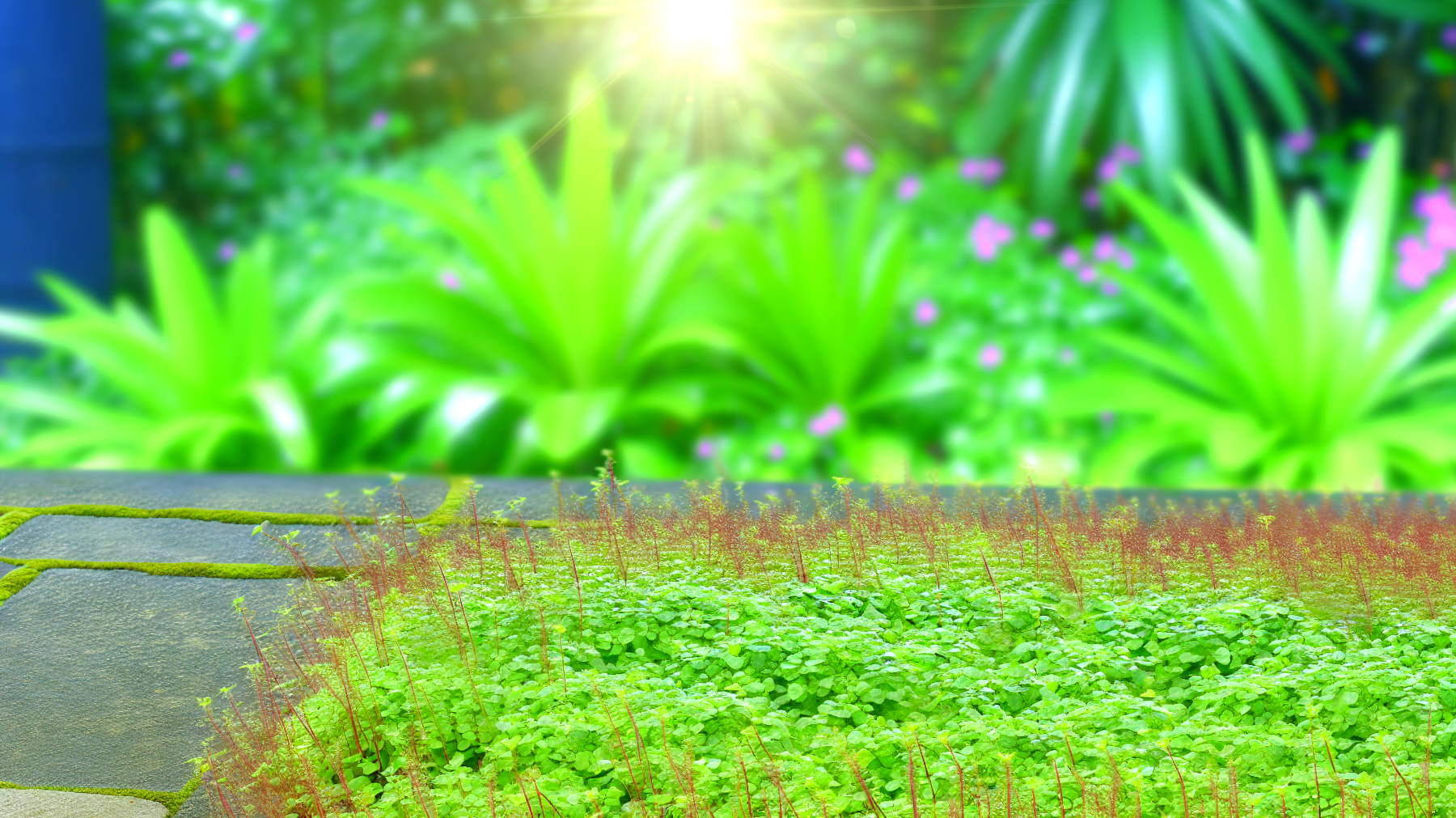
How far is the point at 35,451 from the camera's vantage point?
3127 millimetres

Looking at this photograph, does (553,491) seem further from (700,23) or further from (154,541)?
(700,23)

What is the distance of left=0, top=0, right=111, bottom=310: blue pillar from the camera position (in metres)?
3.55

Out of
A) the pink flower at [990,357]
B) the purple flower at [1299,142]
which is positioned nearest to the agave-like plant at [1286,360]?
the pink flower at [990,357]

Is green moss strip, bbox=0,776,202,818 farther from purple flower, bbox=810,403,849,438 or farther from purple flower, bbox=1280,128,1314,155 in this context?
purple flower, bbox=1280,128,1314,155

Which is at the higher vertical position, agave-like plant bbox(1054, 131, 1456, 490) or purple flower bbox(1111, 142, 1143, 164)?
purple flower bbox(1111, 142, 1143, 164)

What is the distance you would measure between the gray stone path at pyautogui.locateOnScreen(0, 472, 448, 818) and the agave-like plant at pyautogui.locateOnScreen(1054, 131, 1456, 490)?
5.19 feet

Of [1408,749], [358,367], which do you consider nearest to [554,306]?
[358,367]

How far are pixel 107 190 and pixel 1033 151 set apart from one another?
2.92 meters

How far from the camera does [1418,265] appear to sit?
12.1 ft

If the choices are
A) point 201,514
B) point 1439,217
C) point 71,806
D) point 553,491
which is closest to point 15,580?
point 201,514

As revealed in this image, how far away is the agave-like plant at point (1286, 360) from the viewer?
303 centimetres

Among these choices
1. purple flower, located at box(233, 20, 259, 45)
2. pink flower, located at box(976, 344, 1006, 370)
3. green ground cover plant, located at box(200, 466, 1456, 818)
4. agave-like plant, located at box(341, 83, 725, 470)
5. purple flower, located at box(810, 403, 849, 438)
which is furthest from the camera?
purple flower, located at box(233, 20, 259, 45)

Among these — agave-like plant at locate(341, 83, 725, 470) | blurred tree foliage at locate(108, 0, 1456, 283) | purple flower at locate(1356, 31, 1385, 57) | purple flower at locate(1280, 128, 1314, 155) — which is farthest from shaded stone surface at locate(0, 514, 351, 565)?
purple flower at locate(1356, 31, 1385, 57)

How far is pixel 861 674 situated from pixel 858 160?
2804mm
